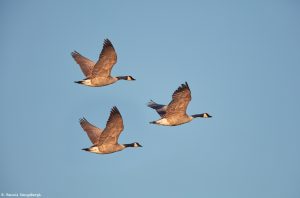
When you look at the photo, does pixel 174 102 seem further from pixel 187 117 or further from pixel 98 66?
pixel 98 66

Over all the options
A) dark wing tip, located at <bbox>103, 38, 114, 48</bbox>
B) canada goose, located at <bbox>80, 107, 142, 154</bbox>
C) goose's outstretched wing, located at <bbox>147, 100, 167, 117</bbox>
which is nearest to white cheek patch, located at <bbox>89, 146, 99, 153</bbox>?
canada goose, located at <bbox>80, 107, 142, 154</bbox>

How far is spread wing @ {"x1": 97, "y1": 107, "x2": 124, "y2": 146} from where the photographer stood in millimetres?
28127

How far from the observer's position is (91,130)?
104ft

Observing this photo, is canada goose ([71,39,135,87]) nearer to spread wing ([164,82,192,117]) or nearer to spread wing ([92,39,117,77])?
spread wing ([92,39,117,77])

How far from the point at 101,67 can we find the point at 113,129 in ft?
12.3

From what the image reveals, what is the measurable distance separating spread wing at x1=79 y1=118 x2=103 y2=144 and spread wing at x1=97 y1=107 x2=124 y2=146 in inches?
55.6

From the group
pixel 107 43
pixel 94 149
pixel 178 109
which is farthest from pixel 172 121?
pixel 107 43

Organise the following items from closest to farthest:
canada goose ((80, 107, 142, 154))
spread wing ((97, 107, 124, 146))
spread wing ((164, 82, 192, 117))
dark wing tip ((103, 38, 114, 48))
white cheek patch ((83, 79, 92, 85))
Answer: spread wing ((97, 107, 124, 146)) → canada goose ((80, 107, 142, 154)) → spread wing ((164, 82, 192, 117)) → dark wing tip ((103, 38, 114, 48)) → white cheek patch ((83, 79, 92, 85))

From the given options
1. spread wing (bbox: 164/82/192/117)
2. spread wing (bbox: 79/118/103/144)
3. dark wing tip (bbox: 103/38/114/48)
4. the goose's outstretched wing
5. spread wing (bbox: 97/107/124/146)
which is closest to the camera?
spread wing (bbox: 97/107/124/146)

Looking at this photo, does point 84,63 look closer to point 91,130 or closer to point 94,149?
point 91,130

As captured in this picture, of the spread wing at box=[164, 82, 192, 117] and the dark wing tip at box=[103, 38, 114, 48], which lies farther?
the dark wing tip at box=[103, 38, 114, 48]

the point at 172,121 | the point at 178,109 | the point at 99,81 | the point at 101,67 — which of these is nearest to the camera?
the point at 178,109

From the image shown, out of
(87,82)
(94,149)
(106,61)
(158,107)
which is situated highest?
(106,61)

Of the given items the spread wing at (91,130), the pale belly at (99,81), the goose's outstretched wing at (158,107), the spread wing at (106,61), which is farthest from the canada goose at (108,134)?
the spread wing at (106,61)
